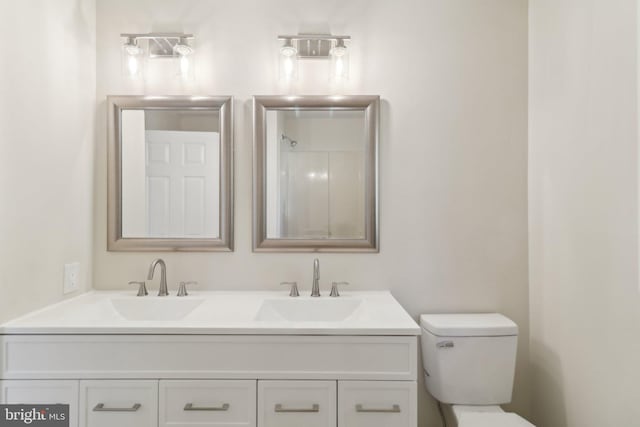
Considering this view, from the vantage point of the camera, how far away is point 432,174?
1.76 meters

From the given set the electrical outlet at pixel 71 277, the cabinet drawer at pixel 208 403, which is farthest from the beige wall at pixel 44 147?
the cabinet drawer at pixel 208 403

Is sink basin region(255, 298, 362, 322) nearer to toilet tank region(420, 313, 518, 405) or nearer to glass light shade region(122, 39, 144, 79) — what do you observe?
toilet tank region(420, 313, 518, 405)

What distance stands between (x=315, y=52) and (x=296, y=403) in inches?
62.1

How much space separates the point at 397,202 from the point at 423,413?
1081 millimetres

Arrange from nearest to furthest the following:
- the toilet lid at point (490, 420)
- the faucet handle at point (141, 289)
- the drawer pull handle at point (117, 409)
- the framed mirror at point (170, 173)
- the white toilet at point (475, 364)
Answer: the drawer pull handle at point (117, 409) → the toilet lid at point (490, 420) → the white toilet at point (475, 364) → the faucet handle at point (141, 289) → the framed mirror at point (170, 173)

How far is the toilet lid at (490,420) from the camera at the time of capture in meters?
1.34

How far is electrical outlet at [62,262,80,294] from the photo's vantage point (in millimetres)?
1531

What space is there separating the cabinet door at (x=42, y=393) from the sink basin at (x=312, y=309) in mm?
763

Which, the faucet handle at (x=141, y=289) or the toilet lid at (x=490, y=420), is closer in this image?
the toilet lid at (x=490, y=420)

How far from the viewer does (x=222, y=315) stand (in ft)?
4.39

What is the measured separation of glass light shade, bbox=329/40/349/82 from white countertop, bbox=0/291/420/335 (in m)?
1.09

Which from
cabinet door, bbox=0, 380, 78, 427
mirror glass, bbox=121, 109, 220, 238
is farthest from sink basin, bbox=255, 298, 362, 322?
cabinet door, bbox=0, 380, 78, 427

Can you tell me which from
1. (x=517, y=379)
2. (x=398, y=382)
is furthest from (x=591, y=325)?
(x=398, y=382)

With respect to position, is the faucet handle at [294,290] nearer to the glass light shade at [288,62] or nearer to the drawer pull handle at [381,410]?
the drawer pull handle at [381,410]
